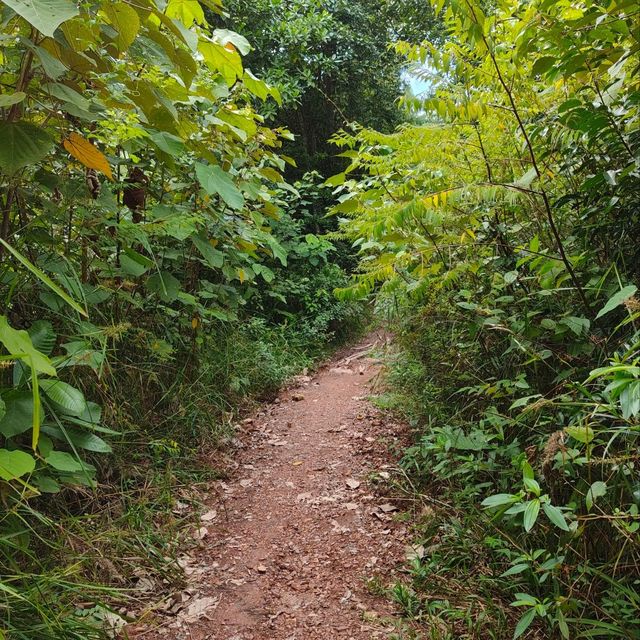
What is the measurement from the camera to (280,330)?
20.3 ft

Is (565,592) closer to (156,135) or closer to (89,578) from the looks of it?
(89,578)

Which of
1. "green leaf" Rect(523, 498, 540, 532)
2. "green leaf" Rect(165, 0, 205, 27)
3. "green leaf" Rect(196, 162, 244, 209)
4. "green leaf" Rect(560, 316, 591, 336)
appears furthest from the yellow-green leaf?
"green leaf" Rect(560, 316, 591, 336)

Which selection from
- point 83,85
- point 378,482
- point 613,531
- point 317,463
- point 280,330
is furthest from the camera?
point 280,330

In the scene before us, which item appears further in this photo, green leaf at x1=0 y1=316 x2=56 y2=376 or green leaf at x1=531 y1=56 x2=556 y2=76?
green leaf at x1=531 y1=56 x2=556 y2=76

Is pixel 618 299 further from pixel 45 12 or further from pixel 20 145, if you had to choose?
pixel 20 145

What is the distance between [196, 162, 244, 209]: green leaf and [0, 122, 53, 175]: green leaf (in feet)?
3.03

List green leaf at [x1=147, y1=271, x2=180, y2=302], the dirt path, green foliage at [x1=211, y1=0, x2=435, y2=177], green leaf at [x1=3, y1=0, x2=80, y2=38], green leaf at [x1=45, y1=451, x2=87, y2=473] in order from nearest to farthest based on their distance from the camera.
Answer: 1. green leaf at [x1=3, y1=0, x2=80, y2=38]
2. green leaf at [x1=45, y1=451, x2=87, y2=473]
3. the dirt path
4. green leaf at [x1=147, y1=271, x2=180, y2=302]
5. green foliage at [x1=211, y1=0, x2=435, y2=177]

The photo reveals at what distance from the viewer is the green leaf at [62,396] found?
1723mm

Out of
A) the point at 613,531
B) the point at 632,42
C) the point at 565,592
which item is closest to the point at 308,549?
the point at 565,592

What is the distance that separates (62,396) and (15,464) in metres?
0.43

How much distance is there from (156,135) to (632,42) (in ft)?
6.39

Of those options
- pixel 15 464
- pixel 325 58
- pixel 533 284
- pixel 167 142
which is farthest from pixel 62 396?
pixel 325 58

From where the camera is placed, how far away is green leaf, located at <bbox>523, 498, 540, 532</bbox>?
1421 mm

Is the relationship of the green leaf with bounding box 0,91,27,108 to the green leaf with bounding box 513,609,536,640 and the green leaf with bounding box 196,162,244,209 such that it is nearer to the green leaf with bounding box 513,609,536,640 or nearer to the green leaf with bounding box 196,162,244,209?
the green leaf with bounding box 196,162,244,209
